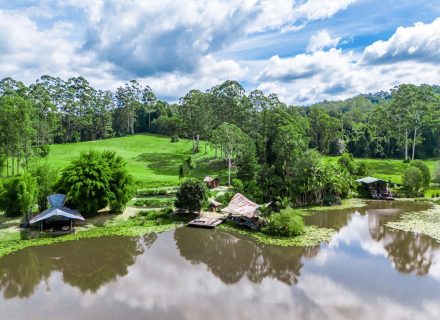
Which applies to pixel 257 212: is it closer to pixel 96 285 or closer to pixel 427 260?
pixel 427 260

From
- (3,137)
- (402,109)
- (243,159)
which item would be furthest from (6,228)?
(402,109)

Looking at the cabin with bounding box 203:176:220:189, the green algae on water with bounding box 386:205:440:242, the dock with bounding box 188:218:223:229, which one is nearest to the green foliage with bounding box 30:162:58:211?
the dock with bounding box 188:218:223:229

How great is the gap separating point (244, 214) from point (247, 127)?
1342 inches

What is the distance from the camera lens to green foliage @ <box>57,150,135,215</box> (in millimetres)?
29875

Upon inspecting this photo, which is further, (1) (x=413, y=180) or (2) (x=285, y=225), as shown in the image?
(1) (x=413, y=180)

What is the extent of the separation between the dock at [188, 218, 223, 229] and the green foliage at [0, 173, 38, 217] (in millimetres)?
A: 12897

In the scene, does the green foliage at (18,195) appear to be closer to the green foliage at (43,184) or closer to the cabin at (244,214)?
the green foliage at (43,184)

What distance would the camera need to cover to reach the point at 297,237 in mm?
27422

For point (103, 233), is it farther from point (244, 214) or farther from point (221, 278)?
point (221, 278)

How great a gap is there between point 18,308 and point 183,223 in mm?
15778

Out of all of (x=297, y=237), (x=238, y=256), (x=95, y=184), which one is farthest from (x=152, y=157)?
(x=238, y=256)

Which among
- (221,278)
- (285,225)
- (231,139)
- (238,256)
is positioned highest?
(231,139)

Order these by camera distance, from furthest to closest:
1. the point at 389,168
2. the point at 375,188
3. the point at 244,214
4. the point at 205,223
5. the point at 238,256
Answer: the point at 389,168, the point at 375,188, the point at 205,223, the point at 244,214, the point at 238,256

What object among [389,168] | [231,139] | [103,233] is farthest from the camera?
[389,168]
